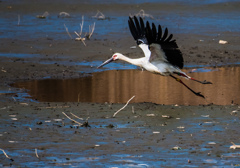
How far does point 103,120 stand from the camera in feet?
26.9

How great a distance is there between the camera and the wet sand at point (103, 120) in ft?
20.8

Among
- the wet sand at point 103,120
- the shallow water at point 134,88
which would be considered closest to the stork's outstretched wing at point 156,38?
the wet sand at point 103,120

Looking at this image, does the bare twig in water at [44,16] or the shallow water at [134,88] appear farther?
the bare twig in water at [44,16]

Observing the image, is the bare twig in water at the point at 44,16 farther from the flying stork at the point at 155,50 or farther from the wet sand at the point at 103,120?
the flying stork at the point at 155,50

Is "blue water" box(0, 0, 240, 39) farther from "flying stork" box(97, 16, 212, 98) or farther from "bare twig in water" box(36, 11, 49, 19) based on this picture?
"flying stork" box(97, 16, 212, 98)

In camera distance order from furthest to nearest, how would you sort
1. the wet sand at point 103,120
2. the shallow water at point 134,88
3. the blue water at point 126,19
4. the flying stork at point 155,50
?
the blue water at point 126,19 < the shallow water at point 134,88 < the flying stork at point 155,50 < the wet sand at point 103,120

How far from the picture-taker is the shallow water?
34.5 feet

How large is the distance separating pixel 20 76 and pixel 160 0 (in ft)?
46.1

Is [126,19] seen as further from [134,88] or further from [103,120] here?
[103,120]

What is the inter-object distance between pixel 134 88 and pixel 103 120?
354 centimetres

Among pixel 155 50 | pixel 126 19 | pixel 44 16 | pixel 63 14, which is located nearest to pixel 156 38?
pixel 155 50

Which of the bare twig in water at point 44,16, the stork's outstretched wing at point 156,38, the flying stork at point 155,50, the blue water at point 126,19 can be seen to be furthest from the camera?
the bare twig in water at point 44,16

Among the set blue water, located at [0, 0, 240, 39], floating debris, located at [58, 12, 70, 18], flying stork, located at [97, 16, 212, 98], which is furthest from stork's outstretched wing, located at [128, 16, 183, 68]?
floating debris, located at [58, 12, 70, 18]

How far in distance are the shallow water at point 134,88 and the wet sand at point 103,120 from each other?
15 cm
